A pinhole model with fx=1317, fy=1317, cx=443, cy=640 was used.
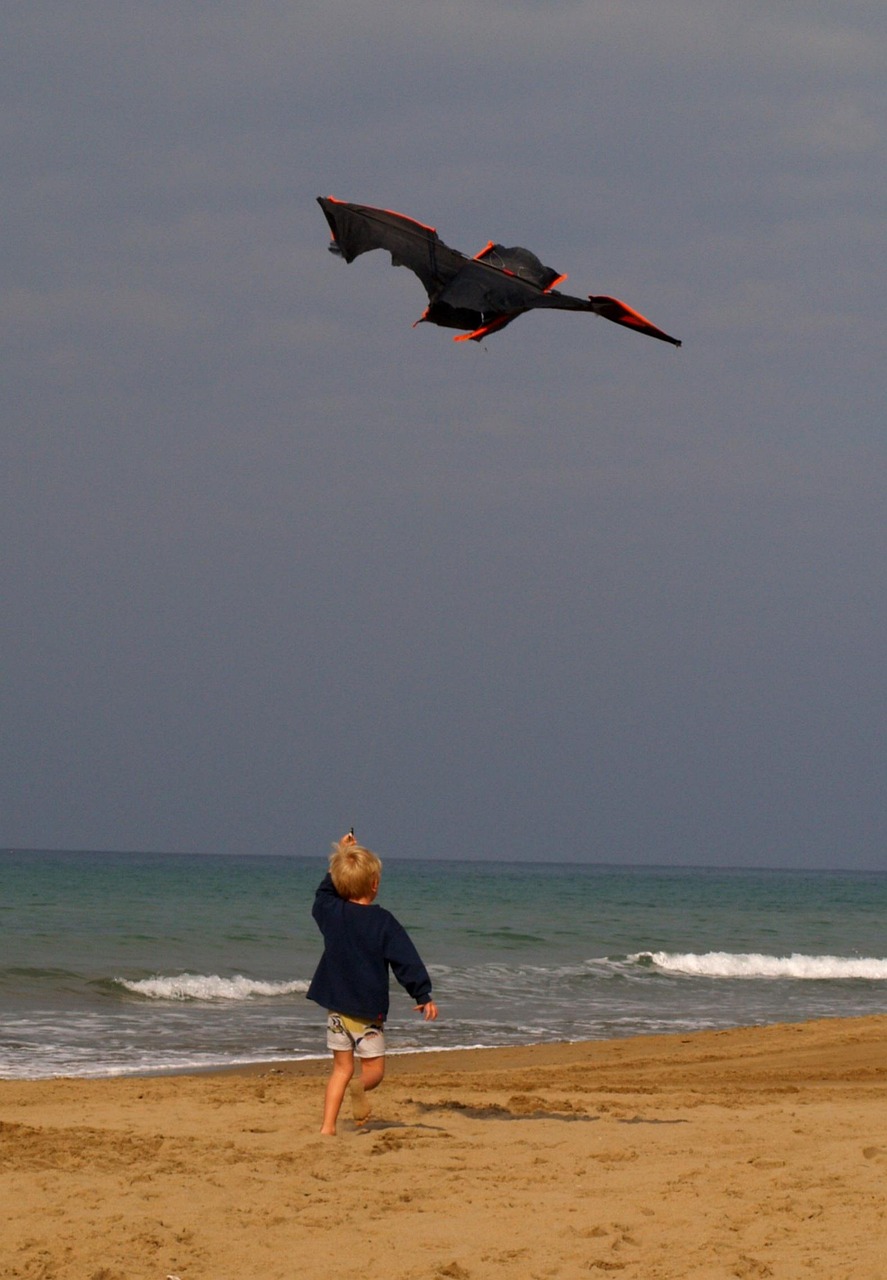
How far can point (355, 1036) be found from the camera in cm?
593

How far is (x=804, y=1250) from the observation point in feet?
13.6

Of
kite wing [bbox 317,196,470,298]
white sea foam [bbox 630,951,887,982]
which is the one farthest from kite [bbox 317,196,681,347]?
white sea foam [bbox 630,951,887,982]

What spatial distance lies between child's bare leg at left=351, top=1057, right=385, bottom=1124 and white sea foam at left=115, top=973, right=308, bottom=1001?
933 cm

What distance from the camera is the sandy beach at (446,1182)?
4.18 meters

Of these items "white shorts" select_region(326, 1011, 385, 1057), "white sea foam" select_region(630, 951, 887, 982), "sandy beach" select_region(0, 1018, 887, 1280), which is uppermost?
"white shorts" select_region(326, 1011, 385, 1057)

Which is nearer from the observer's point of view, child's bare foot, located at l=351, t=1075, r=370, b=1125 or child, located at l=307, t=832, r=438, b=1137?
child, located at l=307, t=832, r=438, b=1137

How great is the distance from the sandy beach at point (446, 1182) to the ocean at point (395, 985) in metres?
3.34

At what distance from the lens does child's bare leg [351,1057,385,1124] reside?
237 inches

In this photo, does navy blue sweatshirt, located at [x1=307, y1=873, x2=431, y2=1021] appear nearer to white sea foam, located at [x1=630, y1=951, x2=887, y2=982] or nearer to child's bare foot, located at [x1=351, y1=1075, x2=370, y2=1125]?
child's bare foot, located at [x1=351, y1=1075, x2=370, y2=1125]

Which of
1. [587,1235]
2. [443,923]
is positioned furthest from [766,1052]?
[443,923]

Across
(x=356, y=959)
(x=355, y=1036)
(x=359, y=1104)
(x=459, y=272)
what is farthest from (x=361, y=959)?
(x=459, y=272)

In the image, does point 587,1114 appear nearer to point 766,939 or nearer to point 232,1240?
point 232,1240

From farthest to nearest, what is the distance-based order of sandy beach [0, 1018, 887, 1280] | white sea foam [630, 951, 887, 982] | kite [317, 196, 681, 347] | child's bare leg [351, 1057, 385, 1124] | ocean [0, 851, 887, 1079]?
white sea foam [630, 951, 887, 982]
ocean [0, 851, 887, 1079]
kite [317, 196, 681, 347]
child's bare leg [351, 1057, 385, 1124]
sandy beach [0, 1018, 887, 1280]

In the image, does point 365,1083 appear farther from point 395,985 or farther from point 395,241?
point 395,985
